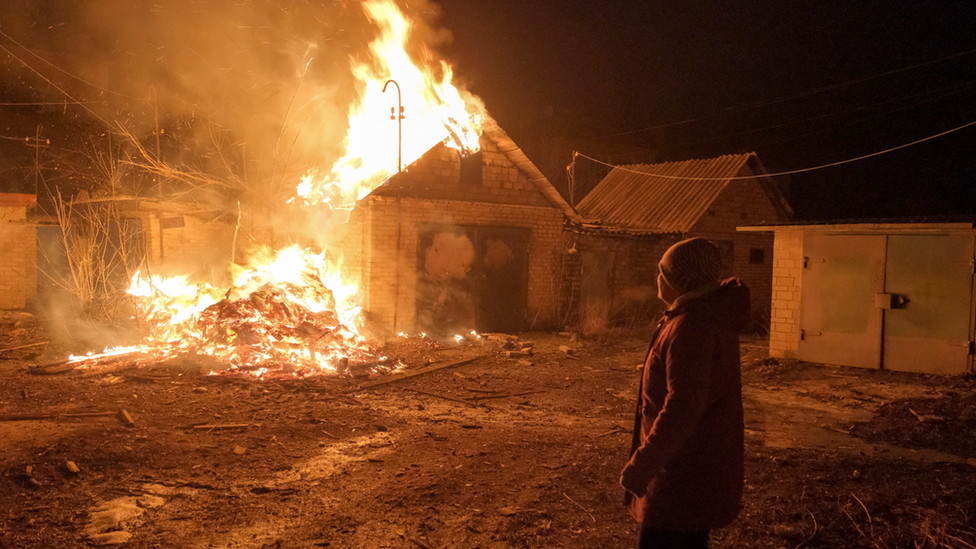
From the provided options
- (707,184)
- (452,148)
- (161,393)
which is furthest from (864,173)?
(161,393)

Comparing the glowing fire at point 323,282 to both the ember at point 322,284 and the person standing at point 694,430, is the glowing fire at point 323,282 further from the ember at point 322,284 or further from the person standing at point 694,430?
the person standing at point 694,430

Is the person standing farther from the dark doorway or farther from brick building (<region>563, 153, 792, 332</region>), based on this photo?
brick building (<region>563, 153, 792, 332</region>)

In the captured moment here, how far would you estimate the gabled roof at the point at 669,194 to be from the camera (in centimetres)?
1930

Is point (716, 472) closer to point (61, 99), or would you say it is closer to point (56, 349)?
point (56, 349)

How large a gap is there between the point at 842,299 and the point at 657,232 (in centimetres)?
782

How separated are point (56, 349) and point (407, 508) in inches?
397

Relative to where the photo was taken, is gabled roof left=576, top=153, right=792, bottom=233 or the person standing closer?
the person standing

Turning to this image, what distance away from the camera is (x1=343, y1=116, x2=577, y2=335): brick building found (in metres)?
13.5

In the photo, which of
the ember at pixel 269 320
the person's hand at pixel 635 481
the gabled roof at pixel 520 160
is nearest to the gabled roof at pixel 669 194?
the gabled roof at pixel 520 160

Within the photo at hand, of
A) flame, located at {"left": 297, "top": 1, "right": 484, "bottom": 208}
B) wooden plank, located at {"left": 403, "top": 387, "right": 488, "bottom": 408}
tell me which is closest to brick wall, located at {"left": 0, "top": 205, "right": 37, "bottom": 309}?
flame, located at {"left": 297, "top": 1, "right": 484, "bottom": 208}

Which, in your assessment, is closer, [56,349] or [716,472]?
[716,472]

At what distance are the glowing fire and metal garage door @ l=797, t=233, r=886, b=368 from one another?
8.06m

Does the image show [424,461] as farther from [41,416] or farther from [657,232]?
[657,232]

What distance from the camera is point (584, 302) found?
1694 centimetres
